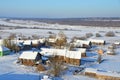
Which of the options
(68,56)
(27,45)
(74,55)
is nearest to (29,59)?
(68,56)

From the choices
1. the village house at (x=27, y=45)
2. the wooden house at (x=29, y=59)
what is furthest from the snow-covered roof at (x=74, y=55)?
the village house at (x=27, y=45)

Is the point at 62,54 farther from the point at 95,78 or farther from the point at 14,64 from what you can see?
the point at 95,78

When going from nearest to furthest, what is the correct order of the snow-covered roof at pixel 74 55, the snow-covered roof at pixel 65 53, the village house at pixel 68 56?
the village house at pixel 68 56
the snow-covered roof at pixel 74 55
the snow-covered roof at pixel 65 53

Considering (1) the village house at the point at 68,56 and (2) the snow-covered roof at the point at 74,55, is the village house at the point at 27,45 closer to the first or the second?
(1) the village house at the point at 68,56

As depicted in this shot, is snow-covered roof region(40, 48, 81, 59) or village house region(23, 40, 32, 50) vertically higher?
snow-covered roof region(40, 48, 81, 59)

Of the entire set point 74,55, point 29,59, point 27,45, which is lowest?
point 27,45

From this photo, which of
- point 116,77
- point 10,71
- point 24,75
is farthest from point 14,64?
point 116,77

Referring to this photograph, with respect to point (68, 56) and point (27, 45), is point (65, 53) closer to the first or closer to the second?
point (68, 56)

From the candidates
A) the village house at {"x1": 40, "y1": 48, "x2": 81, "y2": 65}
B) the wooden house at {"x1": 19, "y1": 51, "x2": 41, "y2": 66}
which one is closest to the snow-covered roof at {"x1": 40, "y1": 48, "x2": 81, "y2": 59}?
the village house at {"x1": 40, "y1": 48, "x2": 81, "y2": 65}

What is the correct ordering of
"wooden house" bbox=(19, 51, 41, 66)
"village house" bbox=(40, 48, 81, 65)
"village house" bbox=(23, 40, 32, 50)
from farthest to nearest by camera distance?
1. "village house" bbox=(23, 40, 32, 50)
2. "village house" bbox=(40, 48, 81, 65)
3. "wooden house" bbox=(19, 51, 41, 66)

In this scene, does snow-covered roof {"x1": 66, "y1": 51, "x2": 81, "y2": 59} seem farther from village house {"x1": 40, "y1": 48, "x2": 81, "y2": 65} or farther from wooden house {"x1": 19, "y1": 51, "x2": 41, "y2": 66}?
wooden house {"x1": 19, "y1": 51, "x2": 41, "y2": 66}

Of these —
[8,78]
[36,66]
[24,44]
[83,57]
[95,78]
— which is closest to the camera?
[8,78]
